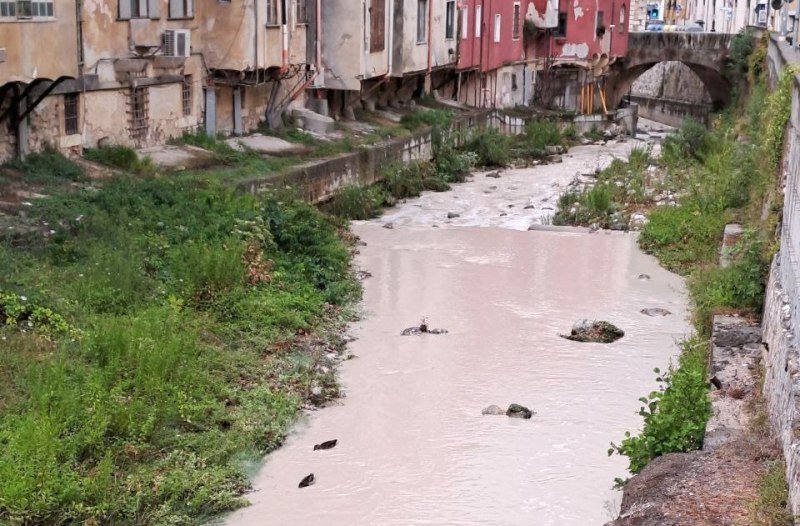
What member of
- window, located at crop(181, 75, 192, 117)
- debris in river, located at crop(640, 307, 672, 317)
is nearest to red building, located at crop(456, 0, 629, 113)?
window, located at crop(181, 75, 192, 117)

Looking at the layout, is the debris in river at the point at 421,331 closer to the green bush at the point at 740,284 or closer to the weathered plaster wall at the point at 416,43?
the green bush at the point at 740,284

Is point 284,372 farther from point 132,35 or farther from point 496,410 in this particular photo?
point 132,35

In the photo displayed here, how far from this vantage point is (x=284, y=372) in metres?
13.2

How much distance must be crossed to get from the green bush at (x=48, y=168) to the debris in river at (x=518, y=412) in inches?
333

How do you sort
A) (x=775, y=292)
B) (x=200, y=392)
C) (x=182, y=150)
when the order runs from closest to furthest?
(x=775, y=292) → (x=200, y=392) → (x=182, y=150)

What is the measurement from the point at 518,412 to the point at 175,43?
11.7 m

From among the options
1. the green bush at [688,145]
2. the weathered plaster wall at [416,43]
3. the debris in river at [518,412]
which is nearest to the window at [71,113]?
the debris in river at [518,412]

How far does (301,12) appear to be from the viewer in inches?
981

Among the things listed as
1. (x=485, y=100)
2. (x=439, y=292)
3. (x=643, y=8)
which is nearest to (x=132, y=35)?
(x=439, y=292)

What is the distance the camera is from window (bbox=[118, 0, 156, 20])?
19.6 m

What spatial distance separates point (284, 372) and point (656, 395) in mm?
5038

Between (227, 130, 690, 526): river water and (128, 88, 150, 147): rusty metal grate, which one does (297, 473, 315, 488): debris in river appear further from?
Result: (128, 88, 150, 147): rusty metal grate

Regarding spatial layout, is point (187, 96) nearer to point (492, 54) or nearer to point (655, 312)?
point (655, 312)

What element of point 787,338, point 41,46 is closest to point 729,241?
point 787,338
